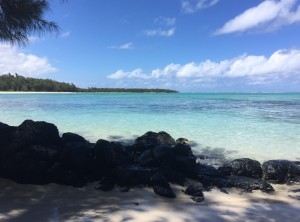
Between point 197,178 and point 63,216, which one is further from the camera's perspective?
point 197,178

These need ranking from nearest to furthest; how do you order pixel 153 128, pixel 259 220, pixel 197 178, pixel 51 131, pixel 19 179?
pixel 259 220
pixel 19 179
pixel 197 178
pixel 51 131
pixel 153 128

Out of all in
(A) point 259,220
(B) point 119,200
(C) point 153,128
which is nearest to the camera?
(A) point 259,220

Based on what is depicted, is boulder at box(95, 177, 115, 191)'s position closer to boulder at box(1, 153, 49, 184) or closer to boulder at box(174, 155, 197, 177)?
boulder at box(1, 153, 49, 184)

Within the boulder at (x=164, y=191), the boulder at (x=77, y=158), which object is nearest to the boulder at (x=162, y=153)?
the boulder at (x=164, y=191)

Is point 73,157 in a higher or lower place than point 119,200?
higher

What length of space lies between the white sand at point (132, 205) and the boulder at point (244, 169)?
103 centimetres

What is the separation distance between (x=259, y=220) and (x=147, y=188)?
2.40 meters

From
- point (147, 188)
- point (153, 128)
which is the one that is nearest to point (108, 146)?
point (147, 188)

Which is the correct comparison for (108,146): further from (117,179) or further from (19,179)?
(19,179)

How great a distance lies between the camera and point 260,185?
7.17 meters

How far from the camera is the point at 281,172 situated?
26.4 feet

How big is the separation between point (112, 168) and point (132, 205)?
174 centimetres

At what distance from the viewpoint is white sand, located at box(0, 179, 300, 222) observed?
5.32 m

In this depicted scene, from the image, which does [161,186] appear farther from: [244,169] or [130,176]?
[244,169]
